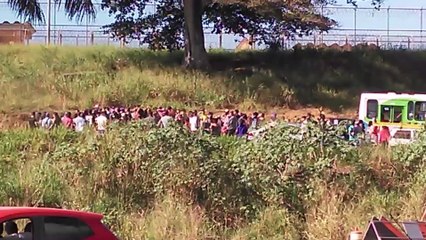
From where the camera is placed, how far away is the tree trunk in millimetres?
39250

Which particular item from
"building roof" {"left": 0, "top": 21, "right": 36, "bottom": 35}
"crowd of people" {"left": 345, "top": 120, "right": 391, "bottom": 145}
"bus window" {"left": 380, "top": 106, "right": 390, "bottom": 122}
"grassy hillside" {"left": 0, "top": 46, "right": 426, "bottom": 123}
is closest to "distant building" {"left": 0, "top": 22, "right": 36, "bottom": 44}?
"building roof" {"left": 0, "top": 21, "right": 36, "bottom": 35}

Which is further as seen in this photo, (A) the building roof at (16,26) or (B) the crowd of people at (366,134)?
(A) the building roof at (16,26)

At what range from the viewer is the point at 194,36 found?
39438 mm

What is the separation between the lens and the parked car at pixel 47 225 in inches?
370

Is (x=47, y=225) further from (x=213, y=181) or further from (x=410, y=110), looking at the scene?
(x=410, y=110)

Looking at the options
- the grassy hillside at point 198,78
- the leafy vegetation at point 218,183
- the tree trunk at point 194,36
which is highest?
the tree trunk at point 194,36

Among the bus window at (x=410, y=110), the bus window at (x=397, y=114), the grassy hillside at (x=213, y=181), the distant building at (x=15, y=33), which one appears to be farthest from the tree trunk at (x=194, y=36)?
the grassy hillside at (x=213, y=181)

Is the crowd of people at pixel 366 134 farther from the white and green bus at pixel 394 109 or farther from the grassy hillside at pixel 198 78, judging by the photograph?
the grassy hillside at pixel 198 78

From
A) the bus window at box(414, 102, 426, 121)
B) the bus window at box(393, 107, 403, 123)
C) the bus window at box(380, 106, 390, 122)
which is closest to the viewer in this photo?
the bus window at box(414, 102, 426, 121)

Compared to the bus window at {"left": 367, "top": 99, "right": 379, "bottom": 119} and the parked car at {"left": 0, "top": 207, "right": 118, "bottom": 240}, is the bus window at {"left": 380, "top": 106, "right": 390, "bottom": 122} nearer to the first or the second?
the bus window at {"left": 367, "top": 99, "right": 379, "bottom": 119}

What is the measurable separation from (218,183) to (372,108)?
67.3 ft

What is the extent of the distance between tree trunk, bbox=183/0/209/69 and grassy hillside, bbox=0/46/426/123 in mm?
688

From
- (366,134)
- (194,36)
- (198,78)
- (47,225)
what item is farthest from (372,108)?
(47,225)

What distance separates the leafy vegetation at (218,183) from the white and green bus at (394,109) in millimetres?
16695
